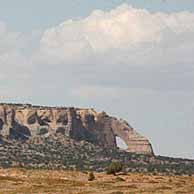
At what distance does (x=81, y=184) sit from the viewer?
90438 millimetres

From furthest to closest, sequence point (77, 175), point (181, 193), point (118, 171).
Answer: point (118, 171) → point (77, 175) → point (181, 193)

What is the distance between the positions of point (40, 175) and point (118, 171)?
15.8 meters

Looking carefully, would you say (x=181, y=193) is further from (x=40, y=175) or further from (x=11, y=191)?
(x=40, y=175)

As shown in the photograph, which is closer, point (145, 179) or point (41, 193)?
point (41, 193)

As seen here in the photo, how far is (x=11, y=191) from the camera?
76562mm

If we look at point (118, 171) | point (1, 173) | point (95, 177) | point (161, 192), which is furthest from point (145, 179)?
point (161, 192)

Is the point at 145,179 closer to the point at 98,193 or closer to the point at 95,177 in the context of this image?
the point at 95,177

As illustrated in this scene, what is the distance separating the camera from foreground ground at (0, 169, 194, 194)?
7550 centimetres

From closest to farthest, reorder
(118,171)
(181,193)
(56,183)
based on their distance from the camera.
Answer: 1. (181,193)
2. (56,183)
3. (118,171)

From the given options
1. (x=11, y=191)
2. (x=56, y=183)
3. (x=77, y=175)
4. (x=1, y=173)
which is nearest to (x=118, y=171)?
(x=77, y=175)

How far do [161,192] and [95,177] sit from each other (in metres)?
37.1

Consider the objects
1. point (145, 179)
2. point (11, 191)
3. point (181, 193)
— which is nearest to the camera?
point (181, 193)

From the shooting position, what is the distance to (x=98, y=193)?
7231cm

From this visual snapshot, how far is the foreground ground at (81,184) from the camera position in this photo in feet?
248
